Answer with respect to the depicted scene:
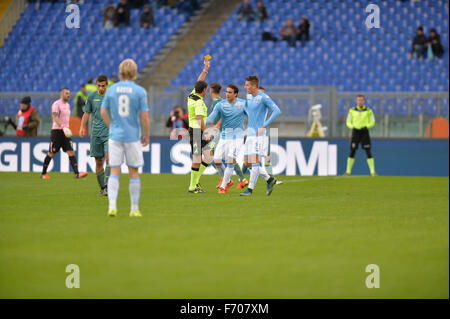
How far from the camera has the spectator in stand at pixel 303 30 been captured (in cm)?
2859

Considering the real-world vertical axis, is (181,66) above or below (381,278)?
above

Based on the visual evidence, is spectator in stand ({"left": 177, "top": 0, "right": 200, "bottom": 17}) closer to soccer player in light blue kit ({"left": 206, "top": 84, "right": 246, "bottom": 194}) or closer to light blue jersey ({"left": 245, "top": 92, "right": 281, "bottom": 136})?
soccer player in light blue kit ({"left": 206, "top": 84, "right": 246, "bottom": 194})

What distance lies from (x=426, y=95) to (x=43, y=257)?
16.0m

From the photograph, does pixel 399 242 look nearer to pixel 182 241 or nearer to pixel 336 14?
pixel 182 241

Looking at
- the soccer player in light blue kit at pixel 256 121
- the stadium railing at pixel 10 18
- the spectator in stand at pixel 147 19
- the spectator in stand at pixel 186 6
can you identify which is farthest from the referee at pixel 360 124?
the stadium railing at pixel 10 18

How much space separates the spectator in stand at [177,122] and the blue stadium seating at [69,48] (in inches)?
316

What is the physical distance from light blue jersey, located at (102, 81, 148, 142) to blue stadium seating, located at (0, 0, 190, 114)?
2062cm

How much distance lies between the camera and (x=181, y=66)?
3136 centimetres

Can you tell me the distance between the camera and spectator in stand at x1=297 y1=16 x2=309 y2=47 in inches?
1126

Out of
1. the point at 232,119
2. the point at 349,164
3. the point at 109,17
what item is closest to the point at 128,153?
the point at 232,119

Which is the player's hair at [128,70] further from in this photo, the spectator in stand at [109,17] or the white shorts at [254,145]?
the spectator in stand at [109,17]

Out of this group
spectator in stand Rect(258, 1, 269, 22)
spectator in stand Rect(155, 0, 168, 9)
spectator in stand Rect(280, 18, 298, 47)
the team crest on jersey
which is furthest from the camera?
spectator in stand Rect(155, 0, 168, 9)

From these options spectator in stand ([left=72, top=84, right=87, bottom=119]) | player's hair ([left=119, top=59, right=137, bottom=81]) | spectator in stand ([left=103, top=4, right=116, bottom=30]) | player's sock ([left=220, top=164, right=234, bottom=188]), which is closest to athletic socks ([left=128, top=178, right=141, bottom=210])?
player's hair ([left=119, top=59, right=137, bottom=81])

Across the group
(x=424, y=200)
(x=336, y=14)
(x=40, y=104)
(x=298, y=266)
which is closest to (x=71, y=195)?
(x=424, y=200)
